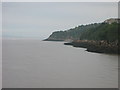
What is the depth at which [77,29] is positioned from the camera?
36.5m

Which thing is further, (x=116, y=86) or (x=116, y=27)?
(x=116, y=27)

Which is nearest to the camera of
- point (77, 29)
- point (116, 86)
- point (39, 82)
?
point (116, 86)

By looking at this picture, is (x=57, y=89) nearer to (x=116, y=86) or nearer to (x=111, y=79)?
(x=116, y=86)

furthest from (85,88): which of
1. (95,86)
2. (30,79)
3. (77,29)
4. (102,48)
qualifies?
(77,29)

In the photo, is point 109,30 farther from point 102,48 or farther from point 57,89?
point 57,89

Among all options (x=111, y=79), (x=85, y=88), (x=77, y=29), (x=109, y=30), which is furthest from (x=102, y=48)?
(x=77, y=29)

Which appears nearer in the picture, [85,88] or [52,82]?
[85,88]

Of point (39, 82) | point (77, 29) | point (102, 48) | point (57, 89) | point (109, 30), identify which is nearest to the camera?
point (57, 89)

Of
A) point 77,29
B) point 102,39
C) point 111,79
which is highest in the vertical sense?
point 111,79

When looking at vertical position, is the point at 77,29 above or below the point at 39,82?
below

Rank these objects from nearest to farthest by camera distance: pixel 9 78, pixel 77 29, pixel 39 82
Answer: pixel 39 82, pixel 9 78, pixel 77 29

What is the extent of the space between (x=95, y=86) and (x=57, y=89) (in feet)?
2.54

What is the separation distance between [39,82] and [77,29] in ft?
103

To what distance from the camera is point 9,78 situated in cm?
586
